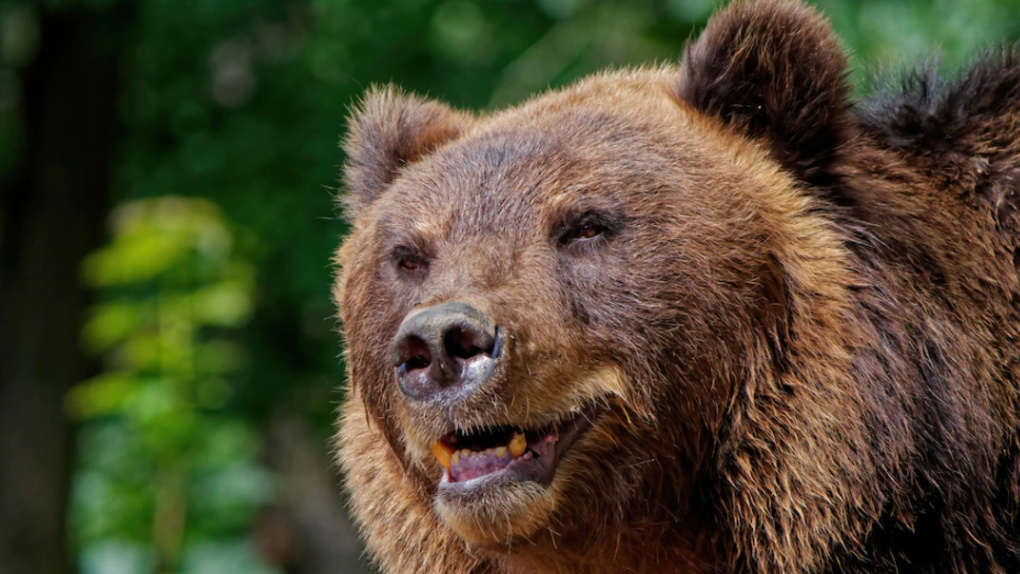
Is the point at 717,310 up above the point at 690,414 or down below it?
above

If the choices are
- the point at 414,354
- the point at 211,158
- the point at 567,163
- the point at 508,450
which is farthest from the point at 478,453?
the point at 211,158

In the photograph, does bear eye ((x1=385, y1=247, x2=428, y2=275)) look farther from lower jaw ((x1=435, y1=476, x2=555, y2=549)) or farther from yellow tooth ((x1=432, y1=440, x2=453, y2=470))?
lower jaw ((x1=435, y1=476, x2=555, y2=549))

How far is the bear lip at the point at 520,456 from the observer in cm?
328

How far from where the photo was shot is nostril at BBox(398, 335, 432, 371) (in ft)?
10.3

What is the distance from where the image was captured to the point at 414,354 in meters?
3.16

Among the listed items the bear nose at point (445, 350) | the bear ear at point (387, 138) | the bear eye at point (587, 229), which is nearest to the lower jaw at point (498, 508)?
the bear nose at point (445, 350)

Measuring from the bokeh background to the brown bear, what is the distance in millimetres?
3579

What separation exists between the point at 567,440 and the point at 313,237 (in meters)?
6.50

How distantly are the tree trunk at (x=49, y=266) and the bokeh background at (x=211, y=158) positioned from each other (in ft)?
0.06

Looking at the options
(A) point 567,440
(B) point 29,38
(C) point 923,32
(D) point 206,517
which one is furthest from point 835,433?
(B) point 29,38

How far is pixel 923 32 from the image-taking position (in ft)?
20.7

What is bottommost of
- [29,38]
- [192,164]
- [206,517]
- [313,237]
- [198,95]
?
[206,517]

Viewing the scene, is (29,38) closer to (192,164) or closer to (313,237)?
(192,164)

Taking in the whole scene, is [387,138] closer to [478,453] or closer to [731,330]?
[478,453]
